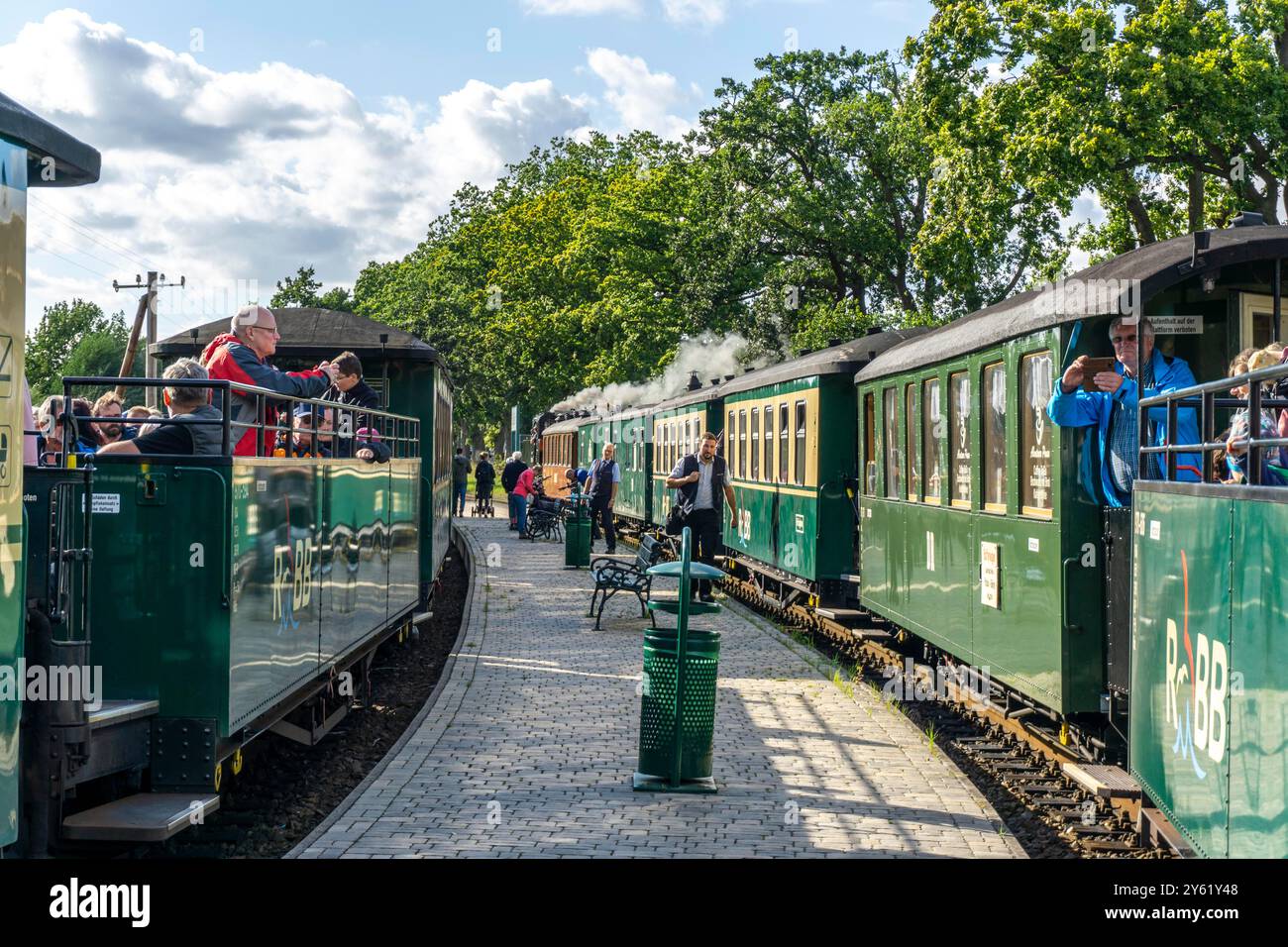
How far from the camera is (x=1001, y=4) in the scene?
28188 millimetres

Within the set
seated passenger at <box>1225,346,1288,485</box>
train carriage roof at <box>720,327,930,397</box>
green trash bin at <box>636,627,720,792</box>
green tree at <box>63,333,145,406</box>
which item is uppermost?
green tree at <box>63,333,145,406</box>

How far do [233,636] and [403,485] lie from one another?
259 inches

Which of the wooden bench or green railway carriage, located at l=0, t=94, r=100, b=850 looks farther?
the wooden bench

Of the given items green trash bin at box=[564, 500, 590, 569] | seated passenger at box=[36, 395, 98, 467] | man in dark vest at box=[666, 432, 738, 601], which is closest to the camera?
seated passenger at box=[36, 395, 98, 467]

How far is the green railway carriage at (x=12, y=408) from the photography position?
4.39 m

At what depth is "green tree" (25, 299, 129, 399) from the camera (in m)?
108

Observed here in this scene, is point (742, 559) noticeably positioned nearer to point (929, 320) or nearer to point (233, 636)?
point (233, 636)

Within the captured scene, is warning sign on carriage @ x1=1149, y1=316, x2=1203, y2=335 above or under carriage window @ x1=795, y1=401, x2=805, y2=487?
above

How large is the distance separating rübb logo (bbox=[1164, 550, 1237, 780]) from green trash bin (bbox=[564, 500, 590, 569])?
61.2 feet

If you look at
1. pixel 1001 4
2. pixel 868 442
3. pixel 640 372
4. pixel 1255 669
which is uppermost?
pixel 1001 4

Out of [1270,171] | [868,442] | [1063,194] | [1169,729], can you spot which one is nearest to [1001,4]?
[1063,194]

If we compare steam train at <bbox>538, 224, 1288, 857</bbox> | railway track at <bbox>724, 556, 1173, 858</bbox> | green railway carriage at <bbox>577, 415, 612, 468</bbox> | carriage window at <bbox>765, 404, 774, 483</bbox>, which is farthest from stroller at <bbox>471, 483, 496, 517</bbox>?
railway track at <bbox>724, 556, 1173, 858</bbox>

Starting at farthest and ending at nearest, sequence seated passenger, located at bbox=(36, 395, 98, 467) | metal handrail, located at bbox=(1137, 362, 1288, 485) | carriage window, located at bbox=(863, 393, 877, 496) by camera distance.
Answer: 1. carriage window, located at bbox=(863, 393, 877, 496)
2. seated passenger, located at bbox=(36, 395, 98, 467)
3. metal handrail, located at bbox=(1137, 362, 1288, 485)

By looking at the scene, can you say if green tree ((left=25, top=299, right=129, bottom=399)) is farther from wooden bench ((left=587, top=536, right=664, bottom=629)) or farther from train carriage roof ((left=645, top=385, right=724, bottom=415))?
wooden bench ((left=587, top=536, right=664, bottom=629))
